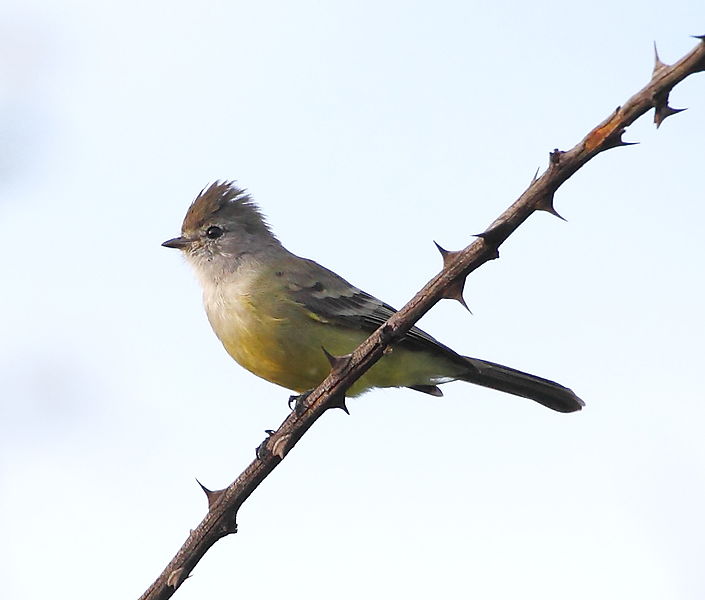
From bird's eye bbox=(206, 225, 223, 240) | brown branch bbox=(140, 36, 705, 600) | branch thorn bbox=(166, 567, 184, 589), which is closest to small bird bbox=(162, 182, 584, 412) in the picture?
bird's eye bbox=(206, 225, 223, 240)

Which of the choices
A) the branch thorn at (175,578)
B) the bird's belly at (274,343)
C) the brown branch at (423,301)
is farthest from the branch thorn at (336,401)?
the bird's belly at (274,343)

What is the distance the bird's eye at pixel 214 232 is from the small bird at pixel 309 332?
0.27 metres

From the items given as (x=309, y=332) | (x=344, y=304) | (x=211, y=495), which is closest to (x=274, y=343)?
(x=309, y=332)

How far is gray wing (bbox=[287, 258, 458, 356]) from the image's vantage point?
7332 mm

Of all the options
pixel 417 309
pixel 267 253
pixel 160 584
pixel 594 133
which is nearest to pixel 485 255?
pixel 417 309

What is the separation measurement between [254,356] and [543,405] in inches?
84.4

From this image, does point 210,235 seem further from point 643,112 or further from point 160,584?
point 643,112

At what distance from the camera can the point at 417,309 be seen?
320 cm

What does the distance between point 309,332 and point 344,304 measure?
53 centimetres

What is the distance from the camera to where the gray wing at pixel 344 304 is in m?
7.33

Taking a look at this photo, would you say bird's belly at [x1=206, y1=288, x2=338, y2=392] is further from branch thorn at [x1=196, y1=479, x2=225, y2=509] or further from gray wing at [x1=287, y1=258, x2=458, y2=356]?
branch thorn at [x1=196, y1=479, x2=225, y2=509]

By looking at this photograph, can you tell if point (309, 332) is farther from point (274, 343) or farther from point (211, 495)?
point (211, 495)

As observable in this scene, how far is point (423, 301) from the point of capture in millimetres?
3188

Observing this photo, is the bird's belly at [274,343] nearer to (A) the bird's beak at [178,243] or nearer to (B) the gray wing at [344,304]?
(B) the gray wing at [344,304]
